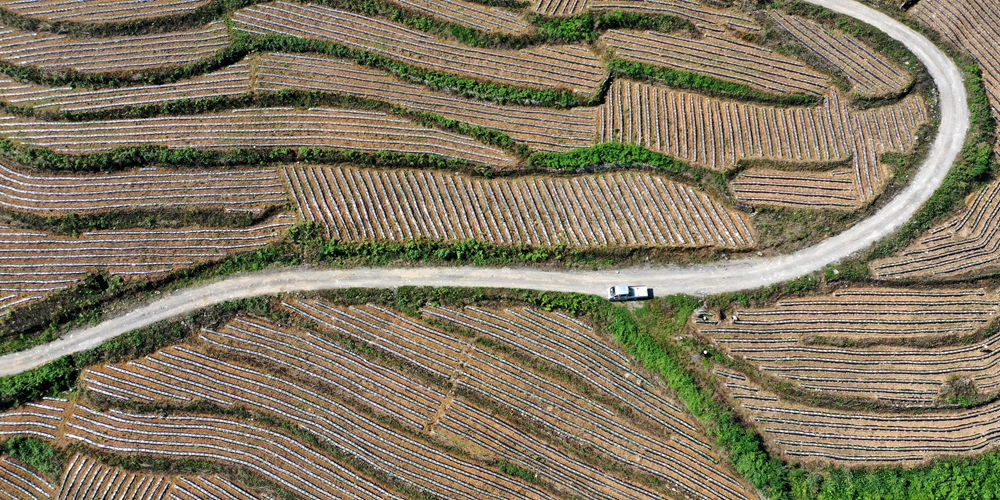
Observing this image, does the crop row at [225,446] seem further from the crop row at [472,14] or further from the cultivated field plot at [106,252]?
the crop row at [472,14]

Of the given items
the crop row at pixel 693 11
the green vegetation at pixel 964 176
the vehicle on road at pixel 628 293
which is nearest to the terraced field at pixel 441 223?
the crop row at pixel 693 11

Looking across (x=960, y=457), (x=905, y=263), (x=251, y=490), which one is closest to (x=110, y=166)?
(x=251, y=490)

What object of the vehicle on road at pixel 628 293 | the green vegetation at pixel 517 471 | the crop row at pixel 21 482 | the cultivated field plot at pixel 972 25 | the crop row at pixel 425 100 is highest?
the cultivated field plot at pixel 972 25

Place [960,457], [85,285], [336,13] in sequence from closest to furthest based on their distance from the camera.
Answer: [960,457] → [85,285] → [336,13]

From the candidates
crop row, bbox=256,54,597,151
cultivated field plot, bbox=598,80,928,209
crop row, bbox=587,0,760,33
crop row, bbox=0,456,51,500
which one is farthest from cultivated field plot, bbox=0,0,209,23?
cultivated field plot, bbox=598,80,928,209

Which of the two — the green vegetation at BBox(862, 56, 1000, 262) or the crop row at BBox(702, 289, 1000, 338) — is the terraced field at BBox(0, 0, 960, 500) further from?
the green vegetation at BBox(862, 56, 1000, 262)

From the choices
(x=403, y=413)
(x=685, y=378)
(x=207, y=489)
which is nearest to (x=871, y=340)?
(x=685, y=378)

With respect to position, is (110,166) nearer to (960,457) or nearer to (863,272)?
(863,272)
